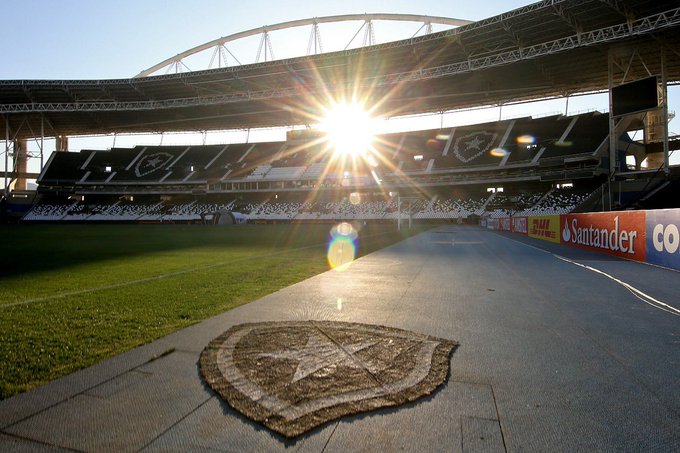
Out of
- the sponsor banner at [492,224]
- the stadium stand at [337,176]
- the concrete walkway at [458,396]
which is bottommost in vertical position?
the concrete walkway at [458,396]

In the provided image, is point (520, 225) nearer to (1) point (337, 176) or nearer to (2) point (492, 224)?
(2) point (492, 224)

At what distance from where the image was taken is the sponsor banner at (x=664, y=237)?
355 inches

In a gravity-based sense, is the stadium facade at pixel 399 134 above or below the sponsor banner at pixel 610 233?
above

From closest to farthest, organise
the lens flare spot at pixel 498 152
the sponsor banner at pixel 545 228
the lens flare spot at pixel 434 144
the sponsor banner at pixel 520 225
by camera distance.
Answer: the sponsor banner at pixel 545 228
the sponsor banner at pixel 520 225
the lens flare spot at pixel 498 152
the lens flare spot at pixel 434 144

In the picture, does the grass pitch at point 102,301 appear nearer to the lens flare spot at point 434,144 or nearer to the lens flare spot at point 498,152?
the lens flare spot at point 498,152

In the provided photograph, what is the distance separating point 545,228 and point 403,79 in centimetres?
2588

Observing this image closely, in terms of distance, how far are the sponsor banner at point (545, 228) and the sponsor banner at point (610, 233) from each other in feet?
5.44

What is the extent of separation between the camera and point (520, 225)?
27516 millimetres

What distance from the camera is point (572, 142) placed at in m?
40.6

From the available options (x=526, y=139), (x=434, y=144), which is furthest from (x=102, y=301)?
(x=434, y=144)

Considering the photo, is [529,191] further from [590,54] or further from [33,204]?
[33,204]

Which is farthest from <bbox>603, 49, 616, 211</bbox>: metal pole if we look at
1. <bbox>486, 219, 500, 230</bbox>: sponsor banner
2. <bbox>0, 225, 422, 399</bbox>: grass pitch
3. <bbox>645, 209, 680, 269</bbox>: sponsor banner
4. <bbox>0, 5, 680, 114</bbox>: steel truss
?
<bbox>0, 225, 422, 399</bbox>: grass pitch

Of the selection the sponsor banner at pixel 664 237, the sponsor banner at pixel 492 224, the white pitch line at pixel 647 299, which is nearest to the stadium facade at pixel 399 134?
the sponsor banner at pixel 492 224

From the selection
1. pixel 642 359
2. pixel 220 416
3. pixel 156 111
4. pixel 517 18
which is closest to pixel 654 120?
pixel 517 18
